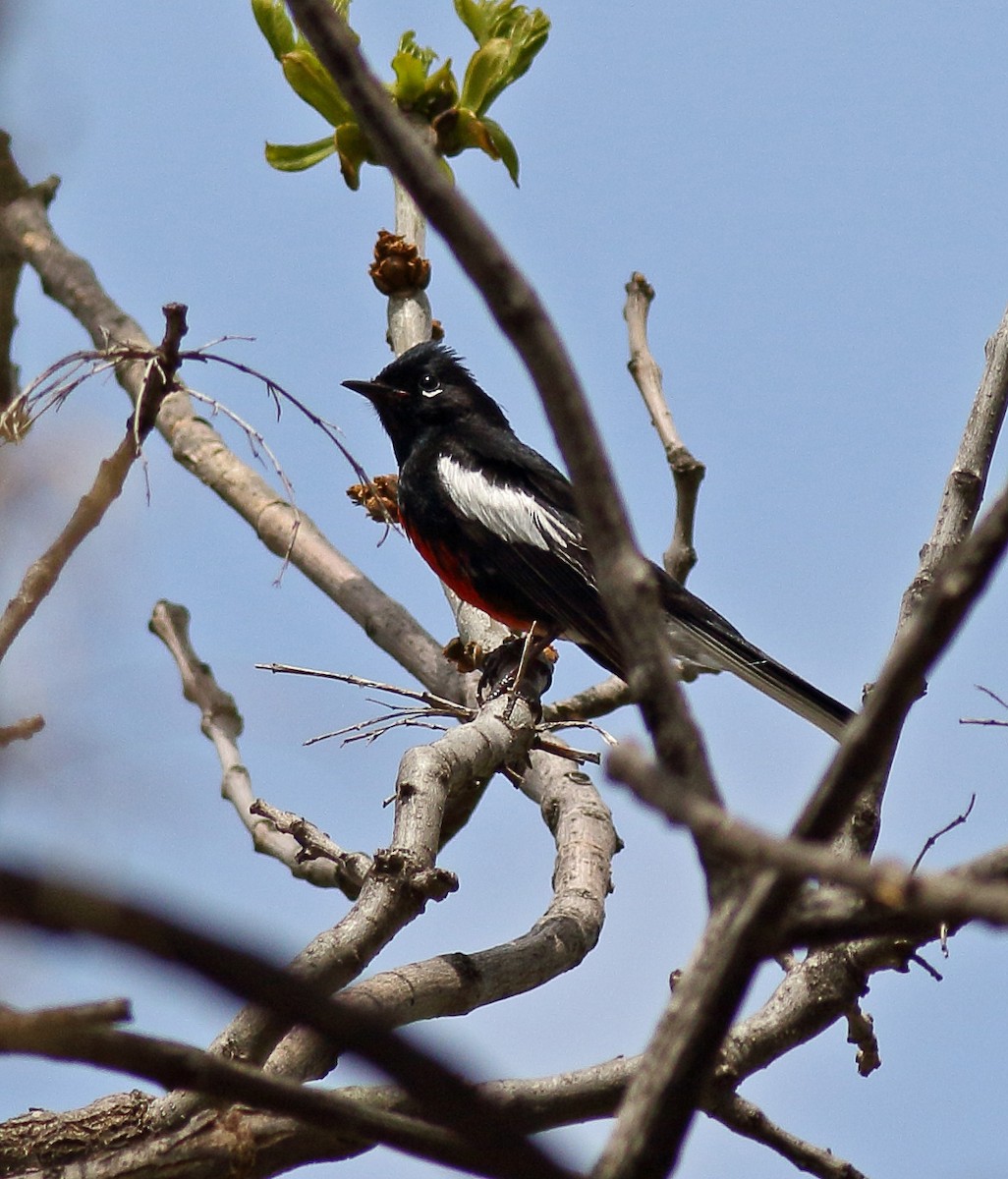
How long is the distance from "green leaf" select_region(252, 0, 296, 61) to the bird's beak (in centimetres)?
153

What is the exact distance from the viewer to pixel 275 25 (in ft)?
18.4

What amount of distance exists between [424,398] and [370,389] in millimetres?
249

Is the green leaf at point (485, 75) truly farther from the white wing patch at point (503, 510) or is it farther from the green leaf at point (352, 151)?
the white wing patch at point (503, 510)

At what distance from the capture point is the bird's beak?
→ 6621mm

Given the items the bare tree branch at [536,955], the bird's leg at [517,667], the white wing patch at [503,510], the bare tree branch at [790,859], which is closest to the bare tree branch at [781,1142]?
the bare tree branch at [536,955]

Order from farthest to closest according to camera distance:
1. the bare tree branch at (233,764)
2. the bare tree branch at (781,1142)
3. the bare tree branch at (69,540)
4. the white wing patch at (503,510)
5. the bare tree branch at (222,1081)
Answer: the white wing patch at (503,510), the bare tree branch at (233,764), the bare tree branch at (781,1142), the bare tree branch at (69,540), the bare tree branch at (222,1081)

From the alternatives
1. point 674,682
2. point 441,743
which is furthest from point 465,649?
point 674,682

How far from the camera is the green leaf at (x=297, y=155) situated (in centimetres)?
570

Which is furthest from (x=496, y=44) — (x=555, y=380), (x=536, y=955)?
(x=555, y=380)

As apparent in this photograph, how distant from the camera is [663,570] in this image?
5.43m

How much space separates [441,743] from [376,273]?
2.47m

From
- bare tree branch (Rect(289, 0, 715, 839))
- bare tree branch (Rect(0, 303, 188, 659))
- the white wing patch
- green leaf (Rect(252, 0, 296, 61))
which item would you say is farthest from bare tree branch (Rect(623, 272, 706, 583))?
bare tree branch (Rect(289, 0, 715, 839))

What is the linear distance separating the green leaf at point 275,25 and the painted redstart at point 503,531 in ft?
4.17

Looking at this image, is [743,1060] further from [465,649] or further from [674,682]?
[465,649]
